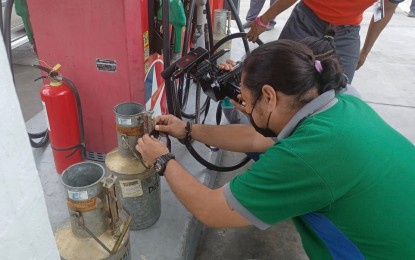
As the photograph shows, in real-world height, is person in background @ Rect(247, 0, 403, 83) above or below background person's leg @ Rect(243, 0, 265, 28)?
above

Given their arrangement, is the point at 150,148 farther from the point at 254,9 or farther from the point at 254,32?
the point at 254,9

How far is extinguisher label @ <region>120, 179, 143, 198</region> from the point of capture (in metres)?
1.46

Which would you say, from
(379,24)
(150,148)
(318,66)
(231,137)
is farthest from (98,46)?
(379,24)


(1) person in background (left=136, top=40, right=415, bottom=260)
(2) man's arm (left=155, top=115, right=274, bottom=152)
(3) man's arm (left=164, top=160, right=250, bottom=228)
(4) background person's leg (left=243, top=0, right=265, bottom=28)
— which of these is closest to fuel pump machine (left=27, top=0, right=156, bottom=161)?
(2) man's arm (left=155, top=115, right=274, bottom=152)

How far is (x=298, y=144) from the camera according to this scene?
993 millimetres

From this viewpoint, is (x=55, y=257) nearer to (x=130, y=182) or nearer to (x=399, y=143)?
(x=130, y=182)

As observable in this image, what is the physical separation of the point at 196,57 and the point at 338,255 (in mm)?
935

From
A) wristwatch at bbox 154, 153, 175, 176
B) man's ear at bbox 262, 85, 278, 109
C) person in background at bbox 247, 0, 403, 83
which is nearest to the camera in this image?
man's ear at bbox 262, 85, 278, 109

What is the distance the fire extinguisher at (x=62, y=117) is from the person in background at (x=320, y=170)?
0.90 metres

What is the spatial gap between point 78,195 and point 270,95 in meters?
0.63

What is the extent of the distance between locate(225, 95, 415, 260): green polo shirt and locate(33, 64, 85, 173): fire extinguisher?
3.40 ft

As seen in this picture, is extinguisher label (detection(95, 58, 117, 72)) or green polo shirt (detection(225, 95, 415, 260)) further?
extinguisher label (detection(95, 58, 117, 72))

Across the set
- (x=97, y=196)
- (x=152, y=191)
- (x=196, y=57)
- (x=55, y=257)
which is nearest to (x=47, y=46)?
(x=196, y=57)

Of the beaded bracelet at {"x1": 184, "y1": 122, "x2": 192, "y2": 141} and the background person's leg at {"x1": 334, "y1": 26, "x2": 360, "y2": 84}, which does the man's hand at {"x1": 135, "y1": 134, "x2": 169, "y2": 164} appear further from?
the background person's leg at {"x1": 334, "y1": 26, "x2": 360, "y2": 84}
